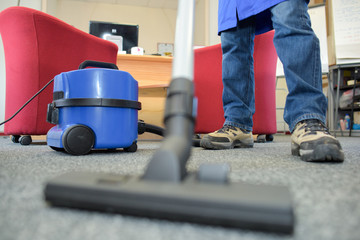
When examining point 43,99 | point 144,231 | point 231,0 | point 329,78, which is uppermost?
point 329,78

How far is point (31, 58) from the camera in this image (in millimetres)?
1260

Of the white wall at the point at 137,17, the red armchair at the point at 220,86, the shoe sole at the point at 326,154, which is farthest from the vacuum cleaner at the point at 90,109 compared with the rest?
the white wall at the point at 137,17

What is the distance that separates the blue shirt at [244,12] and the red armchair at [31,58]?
0.87 metres

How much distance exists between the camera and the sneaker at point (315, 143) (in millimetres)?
578

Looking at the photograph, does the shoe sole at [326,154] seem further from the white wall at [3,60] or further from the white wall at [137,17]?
the white wall at [137,17]

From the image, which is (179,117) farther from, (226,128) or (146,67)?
(146,67)

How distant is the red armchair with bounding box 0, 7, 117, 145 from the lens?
4.07 feet

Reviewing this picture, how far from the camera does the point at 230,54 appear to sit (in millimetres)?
992

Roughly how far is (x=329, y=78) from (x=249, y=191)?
11.5 ft

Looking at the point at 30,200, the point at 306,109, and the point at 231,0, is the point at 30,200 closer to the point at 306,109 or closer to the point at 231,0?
the point at 306,109

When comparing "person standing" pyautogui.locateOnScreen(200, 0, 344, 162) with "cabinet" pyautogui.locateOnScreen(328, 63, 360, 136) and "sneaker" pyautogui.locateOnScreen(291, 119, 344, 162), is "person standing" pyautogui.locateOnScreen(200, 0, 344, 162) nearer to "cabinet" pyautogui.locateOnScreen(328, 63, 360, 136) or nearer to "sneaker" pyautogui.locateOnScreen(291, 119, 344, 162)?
"sneaker" pyautogui.locateOnScreen(291, 119, 344, 162)

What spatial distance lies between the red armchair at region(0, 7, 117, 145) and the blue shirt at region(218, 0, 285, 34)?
87cm

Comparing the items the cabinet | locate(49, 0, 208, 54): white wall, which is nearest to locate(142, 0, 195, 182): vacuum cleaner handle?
the cabinet

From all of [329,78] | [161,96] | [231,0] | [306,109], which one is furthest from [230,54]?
[329,78]
